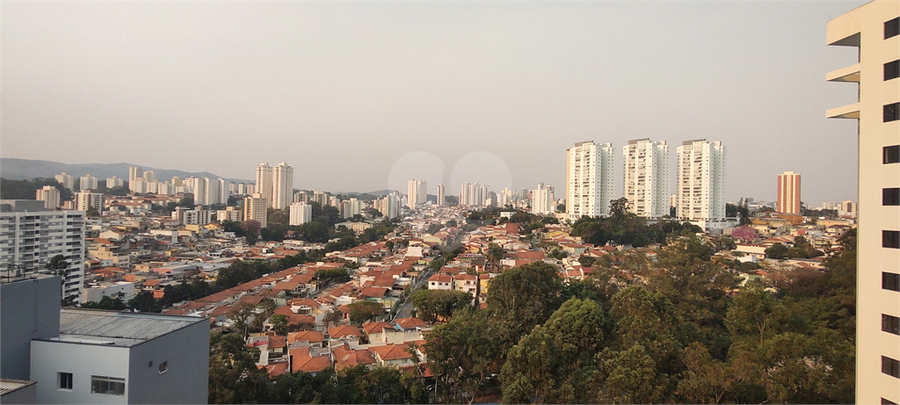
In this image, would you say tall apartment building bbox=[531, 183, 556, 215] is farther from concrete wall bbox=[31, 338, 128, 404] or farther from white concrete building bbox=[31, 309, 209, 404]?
concrete wall bbox=[31, 338, 128, 404]

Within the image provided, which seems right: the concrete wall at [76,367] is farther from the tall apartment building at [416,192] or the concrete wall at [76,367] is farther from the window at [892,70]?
the tall apartment building at [416,192]

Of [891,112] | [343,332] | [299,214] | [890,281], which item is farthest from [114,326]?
[299,214]

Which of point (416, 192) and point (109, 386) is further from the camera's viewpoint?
point (416, 192)

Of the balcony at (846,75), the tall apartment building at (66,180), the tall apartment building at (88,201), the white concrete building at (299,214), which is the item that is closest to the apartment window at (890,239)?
the balcony at (846,75)

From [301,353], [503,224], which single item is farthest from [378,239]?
[301,353]

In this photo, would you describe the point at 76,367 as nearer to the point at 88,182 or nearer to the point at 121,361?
the point at 121,361

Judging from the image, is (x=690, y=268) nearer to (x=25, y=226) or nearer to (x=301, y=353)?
(x=301, y=353)
